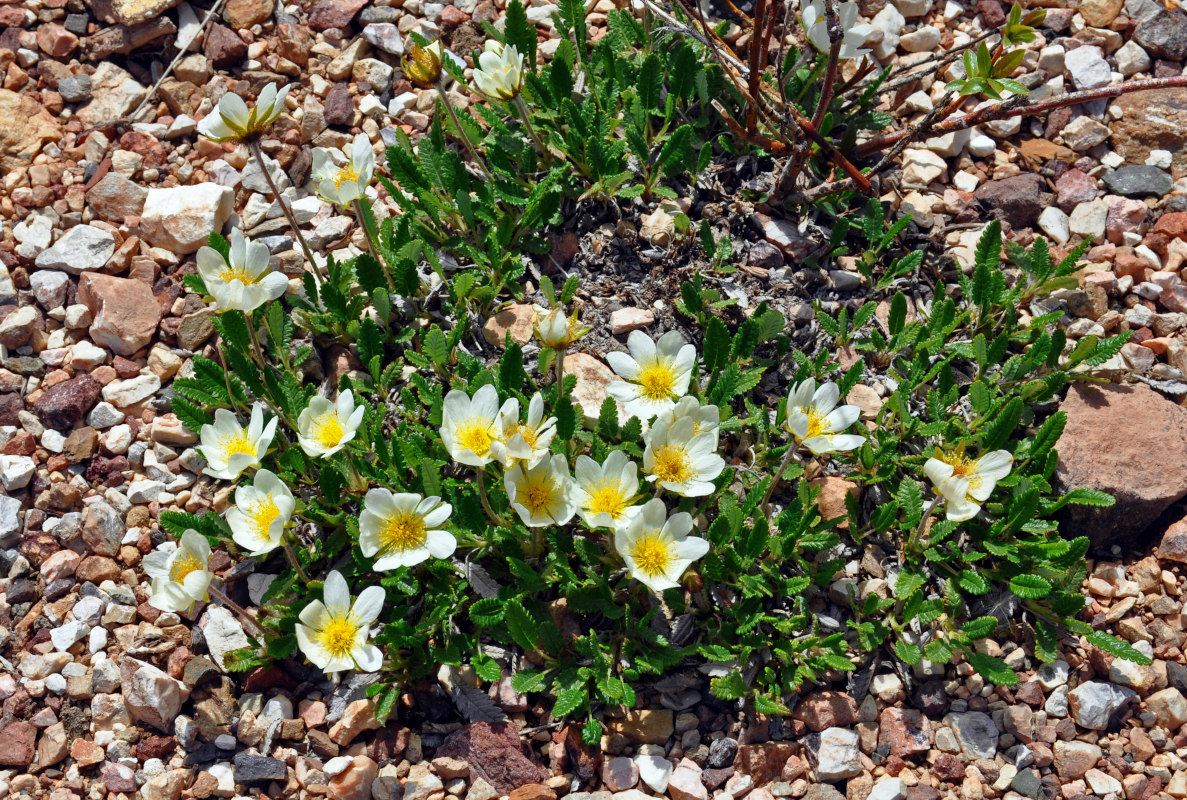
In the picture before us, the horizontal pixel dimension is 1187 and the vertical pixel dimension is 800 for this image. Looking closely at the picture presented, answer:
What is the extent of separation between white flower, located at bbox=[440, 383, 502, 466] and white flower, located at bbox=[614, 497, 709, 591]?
45cm

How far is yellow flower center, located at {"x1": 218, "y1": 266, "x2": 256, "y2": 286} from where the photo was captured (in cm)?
Result: 311

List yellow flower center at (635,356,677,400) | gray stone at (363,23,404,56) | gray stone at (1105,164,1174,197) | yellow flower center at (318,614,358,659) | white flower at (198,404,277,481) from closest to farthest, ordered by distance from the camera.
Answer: yellow flower center at (318,614,358,659)
white flower at (198,404,277,481)
yellow flower center at (635,356,677,400)
gray stone at (1105,164,1174,197)
gray stone at (363,23,404,56)

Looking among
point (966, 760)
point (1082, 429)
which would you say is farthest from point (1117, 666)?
point (1082, 429)

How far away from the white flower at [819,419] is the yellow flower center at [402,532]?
1.09 m

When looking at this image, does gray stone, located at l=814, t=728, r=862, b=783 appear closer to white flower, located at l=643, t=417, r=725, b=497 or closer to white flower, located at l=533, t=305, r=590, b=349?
white flower, located at l=643, t=417, r=725, b=497

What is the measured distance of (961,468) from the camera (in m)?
2.76

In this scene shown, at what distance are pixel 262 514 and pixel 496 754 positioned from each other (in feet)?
3.19

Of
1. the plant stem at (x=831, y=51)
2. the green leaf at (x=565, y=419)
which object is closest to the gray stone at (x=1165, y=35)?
the plant stem at (x=831, y=51)

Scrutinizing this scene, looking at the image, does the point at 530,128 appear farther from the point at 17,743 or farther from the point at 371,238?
the point at 17,743

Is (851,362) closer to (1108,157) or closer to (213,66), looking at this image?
(1108,157)

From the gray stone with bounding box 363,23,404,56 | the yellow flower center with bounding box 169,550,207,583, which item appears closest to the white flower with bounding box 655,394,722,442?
the yellow flower center with bounding box 169,550,207,583

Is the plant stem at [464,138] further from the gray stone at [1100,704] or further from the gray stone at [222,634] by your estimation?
the gray stone at [1100,704]

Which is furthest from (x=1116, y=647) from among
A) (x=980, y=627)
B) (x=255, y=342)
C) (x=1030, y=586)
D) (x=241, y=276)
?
(x=241, y=276)

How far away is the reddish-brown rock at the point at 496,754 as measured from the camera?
9.01ft
